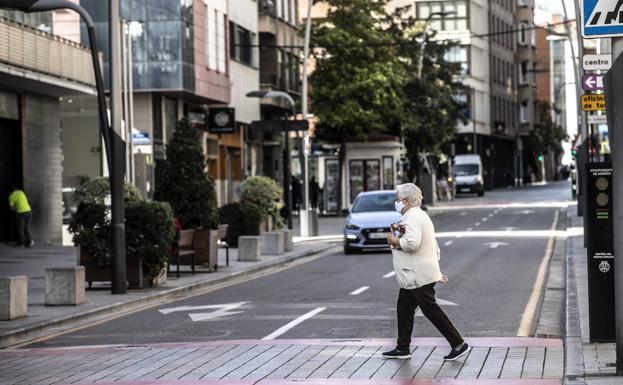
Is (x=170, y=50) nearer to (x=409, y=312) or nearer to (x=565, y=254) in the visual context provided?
(x=565, y=254)

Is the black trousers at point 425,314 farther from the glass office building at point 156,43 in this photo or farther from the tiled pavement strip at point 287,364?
the glass office building at point 156,43

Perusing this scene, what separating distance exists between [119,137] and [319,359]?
398 inches

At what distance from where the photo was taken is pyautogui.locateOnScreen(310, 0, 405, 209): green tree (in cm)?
6156

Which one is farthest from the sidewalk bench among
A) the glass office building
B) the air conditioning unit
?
the air conditioning unit

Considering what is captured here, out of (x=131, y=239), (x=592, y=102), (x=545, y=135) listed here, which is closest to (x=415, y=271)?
(x=131, y=239)

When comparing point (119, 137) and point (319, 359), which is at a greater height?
point (119, 137)

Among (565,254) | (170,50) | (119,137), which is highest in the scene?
(170,50)

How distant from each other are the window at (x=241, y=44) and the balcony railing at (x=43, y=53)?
17962 millimetres

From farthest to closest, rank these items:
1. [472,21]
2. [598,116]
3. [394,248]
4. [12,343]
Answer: [472,21]
[598,116]
[12,343]
[394,248]

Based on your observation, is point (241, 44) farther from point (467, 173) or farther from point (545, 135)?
point (545, 135)

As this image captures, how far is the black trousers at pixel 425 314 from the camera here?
13289 mm

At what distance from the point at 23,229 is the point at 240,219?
6.44 m

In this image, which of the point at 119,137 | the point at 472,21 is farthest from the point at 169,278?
the point at 472,21

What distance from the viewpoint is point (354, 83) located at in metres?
61.9
